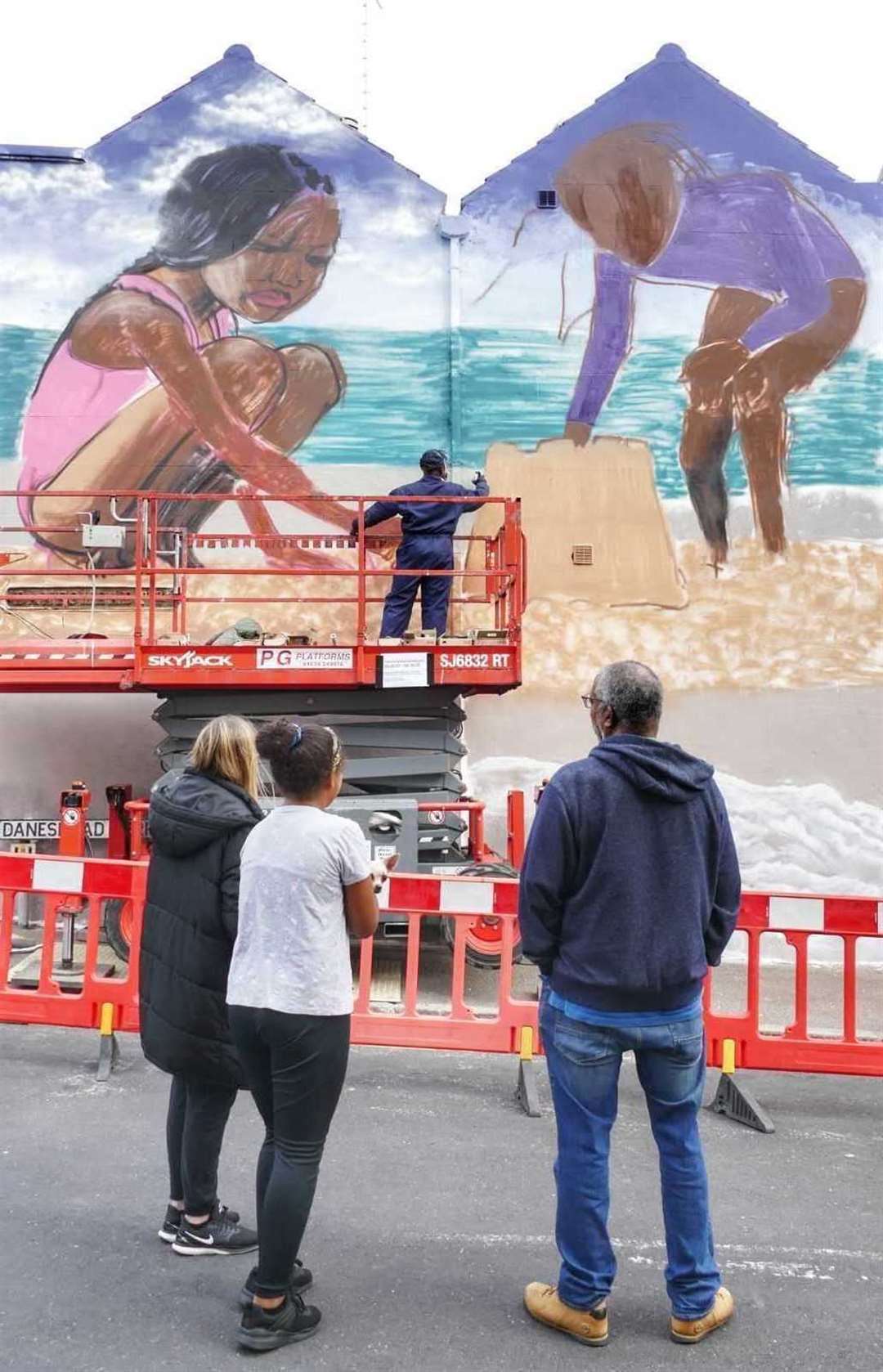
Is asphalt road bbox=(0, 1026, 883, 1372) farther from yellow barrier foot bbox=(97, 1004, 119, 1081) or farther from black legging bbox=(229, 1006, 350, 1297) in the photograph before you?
black legging bbox=(229, 1006, 350, 1297)

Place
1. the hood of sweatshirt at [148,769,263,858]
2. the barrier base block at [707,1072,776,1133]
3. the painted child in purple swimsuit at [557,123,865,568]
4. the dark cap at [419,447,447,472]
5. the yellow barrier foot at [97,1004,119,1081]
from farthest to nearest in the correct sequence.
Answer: the painted child in purple swimsuit at [557,123,865,568] < the dark cap at [419,447,447,472] < the yellow barrier foot at [97,1004,119,1081] < the barrier base block at [707,1072,776,1133] < the hood of sweatshirt at [148,769,263,858]

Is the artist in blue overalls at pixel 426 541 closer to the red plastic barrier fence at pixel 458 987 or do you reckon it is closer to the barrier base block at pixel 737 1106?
the red plastic barrier fence at pixel 458 987

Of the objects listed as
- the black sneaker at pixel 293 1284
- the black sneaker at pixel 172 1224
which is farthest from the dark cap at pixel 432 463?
the black sneaker at pixel 293 1284

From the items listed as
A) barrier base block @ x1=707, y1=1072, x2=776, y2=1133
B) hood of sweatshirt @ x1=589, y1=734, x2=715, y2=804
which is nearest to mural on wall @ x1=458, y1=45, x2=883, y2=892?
barrier base block @ x1=707, y1=1072, x2=776, y2=1133

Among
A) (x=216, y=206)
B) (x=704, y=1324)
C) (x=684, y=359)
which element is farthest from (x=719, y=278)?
(x=704, y=1324)

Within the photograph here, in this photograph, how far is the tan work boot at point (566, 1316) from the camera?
309 centimetres

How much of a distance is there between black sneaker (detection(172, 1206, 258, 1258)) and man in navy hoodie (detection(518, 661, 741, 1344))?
1098 mm

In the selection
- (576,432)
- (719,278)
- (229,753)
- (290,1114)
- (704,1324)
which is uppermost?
(719,278)

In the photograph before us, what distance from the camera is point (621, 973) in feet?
9.81

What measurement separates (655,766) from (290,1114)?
1395 millimetres

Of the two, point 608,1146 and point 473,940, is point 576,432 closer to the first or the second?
point 473,940

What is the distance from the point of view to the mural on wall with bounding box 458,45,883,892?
32.9ft

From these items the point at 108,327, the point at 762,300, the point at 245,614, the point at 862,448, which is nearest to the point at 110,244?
the point at 108,327

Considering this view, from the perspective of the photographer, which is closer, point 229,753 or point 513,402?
point 229,753
